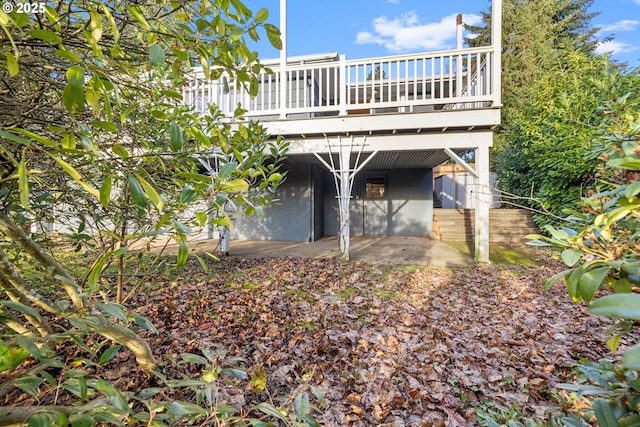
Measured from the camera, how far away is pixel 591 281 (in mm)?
579

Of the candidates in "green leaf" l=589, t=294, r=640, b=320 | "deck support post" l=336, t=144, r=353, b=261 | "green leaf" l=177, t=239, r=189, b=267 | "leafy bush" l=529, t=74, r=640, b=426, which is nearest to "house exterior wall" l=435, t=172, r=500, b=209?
"deck support post" l=336, t=144, r=353, b=261

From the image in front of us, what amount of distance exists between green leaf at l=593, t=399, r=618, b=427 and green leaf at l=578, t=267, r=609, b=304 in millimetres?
290

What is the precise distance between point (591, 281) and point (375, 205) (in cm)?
899

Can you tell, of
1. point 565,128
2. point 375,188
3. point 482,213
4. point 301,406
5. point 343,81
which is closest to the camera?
point 301,406

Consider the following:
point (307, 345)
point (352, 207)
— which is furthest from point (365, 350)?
point (352, 207)

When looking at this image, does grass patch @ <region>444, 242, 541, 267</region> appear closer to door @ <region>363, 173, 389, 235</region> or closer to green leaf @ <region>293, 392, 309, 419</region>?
door @ <region>363, 173, 389, 235</region>

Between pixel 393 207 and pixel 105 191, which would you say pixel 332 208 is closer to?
pixel 393 207

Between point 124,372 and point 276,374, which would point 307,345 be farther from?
point 124,372

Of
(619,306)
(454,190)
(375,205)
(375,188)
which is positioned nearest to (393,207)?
(375,205)

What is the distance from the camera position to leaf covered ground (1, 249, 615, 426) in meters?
1.75

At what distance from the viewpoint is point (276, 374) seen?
1953 mm

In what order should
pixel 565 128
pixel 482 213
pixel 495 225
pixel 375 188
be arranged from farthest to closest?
pixel 375 188, pixel 495 225, pixel 565 128, pixel 482 213

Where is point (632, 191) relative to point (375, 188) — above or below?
below

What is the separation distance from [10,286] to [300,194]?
732 cm
